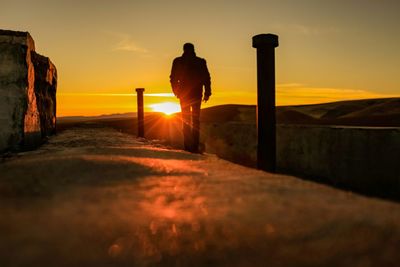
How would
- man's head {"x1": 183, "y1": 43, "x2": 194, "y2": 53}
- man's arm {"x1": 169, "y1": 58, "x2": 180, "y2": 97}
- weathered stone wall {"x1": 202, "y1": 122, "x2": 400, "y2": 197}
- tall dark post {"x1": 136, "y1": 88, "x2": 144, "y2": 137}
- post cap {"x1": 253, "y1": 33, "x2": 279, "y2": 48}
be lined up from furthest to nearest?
tall dark post {"x1": 136, "y1": 88, "x2": 144, "y2": 137} < man's arm {"x1": 169, "y1": 58, "x2": 180, "y2": 97} < man's head {"x1": 183, "y1": 43, "x2": 194, "y2": 53} < post cap {"x1": 253, "y1": 33, "x2": 279, "y2": 48} < weathered stone wall {"x1": 202, "y1": 122, "x2": 400, "y2": 197}

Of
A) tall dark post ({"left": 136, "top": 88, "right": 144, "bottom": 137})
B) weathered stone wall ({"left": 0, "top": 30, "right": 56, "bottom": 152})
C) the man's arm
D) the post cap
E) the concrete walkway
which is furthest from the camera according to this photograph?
tall dark post ({"left": 136, "top": 88, "right": 144, "bottom": 137})

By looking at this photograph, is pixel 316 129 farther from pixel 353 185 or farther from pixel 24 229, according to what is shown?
pixel 24 229

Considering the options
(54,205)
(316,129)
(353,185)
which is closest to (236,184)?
(54,205)

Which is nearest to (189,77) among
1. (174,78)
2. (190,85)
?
(190,85)

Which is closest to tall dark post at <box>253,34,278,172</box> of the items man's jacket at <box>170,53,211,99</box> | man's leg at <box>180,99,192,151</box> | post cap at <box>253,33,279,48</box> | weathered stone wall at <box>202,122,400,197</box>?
post cap at <box>253,33,279,48</box>

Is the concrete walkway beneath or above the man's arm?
beneath

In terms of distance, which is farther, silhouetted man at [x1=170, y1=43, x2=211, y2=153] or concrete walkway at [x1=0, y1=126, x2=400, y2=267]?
silhouetted man at [x1=170, y1=43, x2=211, y2=153]

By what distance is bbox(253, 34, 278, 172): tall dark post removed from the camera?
507cm

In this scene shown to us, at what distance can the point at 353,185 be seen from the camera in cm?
502

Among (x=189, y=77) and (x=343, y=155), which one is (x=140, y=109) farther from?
(x=343, y=155)

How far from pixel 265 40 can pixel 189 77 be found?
61.9 inches

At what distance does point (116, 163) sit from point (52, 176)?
0.65 m

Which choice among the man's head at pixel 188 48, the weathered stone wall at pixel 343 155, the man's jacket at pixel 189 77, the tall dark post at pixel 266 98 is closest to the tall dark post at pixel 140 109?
the weathered stone wall at pixel 343 155

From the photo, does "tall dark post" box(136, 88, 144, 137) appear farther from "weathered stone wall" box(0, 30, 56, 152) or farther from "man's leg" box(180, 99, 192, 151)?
"weathered stone wall" box(0, 30, 56, 152)
